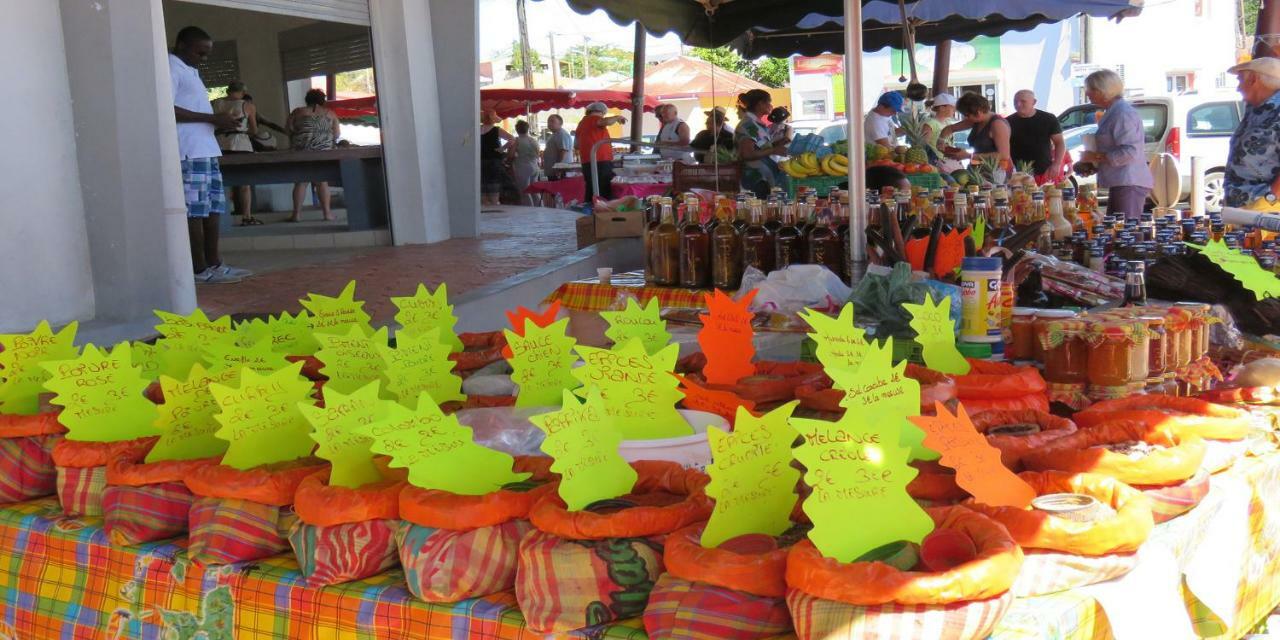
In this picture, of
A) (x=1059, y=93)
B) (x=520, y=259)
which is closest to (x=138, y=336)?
(x=520, y=259)

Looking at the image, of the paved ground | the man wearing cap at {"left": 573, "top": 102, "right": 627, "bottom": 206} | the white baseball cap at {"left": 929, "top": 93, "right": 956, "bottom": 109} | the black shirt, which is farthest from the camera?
the man wearing cap at {"left": 573, "top": 102, "right": 627, "bottom": 206}

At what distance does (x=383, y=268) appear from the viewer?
7.41 metres

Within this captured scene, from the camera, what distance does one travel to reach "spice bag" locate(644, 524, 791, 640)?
1.19 meters

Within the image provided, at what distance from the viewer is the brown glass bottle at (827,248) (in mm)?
3490

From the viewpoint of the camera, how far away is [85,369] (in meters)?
1.89

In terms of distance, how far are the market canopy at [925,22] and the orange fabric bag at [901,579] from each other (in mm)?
7432

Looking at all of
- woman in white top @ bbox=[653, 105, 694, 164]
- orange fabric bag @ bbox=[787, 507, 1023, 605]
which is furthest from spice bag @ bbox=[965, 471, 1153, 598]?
woman in white top @ bbox=[653, 105, 694, 164]

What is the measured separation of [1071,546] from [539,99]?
19.1 meters

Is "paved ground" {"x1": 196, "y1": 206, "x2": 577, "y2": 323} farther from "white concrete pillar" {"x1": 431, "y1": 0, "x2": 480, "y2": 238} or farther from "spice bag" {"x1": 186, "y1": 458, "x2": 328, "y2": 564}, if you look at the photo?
"spice bag" {"x1": 186, "y1": 458, "x2": 328, "y2": 564}

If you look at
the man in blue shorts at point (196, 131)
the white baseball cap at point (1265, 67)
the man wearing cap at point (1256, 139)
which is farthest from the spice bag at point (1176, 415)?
the man in blue shorts at point (196, 131)

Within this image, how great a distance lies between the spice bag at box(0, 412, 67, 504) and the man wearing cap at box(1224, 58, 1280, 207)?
4600mm

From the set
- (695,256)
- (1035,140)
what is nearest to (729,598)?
(695,256)

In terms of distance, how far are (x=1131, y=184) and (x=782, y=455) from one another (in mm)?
6523

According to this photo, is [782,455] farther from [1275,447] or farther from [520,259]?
[520,259]
